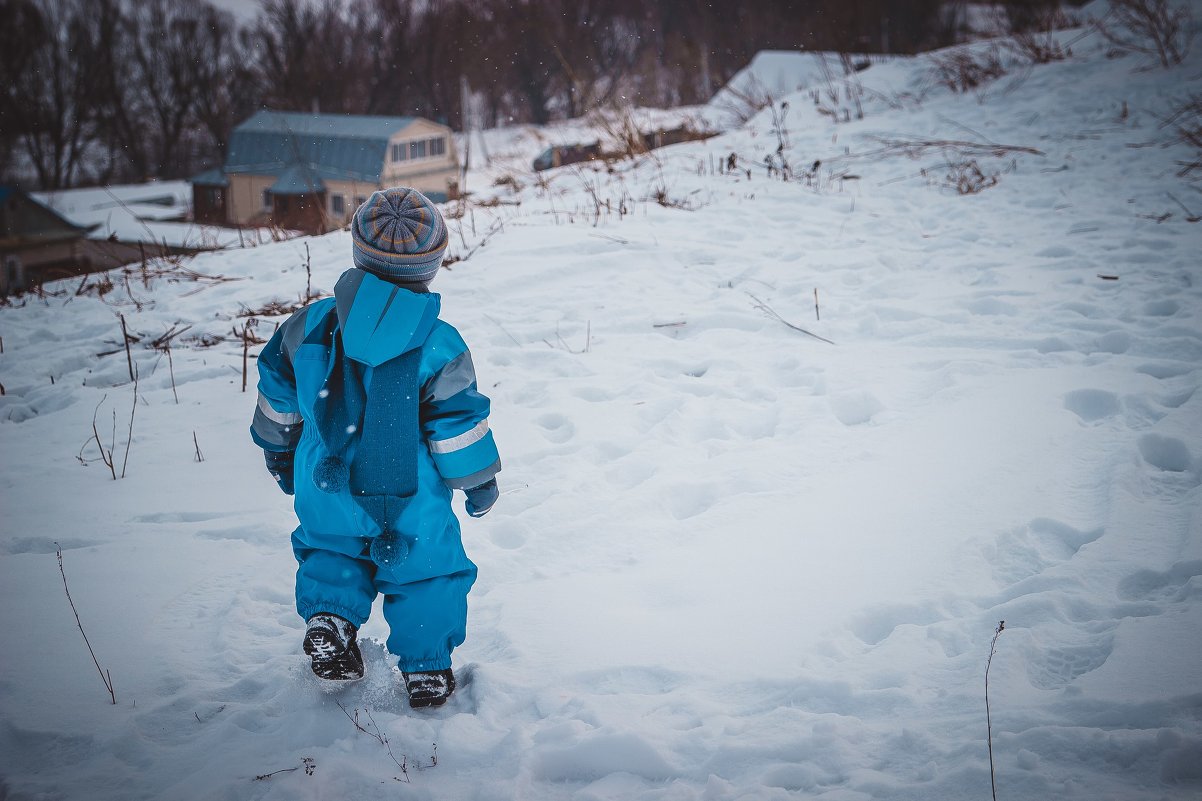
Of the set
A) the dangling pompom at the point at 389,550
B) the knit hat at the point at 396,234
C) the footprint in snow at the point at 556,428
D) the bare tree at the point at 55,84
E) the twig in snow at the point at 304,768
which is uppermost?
the bare tree at the point at 55,84

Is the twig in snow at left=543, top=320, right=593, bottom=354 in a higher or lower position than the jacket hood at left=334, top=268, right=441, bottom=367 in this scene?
lower

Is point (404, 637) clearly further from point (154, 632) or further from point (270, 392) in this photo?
point (154, 632)

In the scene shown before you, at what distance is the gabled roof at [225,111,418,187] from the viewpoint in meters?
21.0

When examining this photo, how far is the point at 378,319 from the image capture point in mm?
1850

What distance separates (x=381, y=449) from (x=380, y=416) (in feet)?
0.28

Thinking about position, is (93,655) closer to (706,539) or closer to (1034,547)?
(706,539)

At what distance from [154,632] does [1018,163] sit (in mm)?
7691

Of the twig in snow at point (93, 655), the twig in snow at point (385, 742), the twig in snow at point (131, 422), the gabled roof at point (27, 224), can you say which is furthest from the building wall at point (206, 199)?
the twig in snow at point (385, 742)

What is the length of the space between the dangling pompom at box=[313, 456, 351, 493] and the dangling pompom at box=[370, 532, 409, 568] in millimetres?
180

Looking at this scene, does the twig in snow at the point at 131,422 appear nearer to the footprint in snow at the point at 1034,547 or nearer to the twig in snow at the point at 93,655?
the twig in snow at the point at 93,655

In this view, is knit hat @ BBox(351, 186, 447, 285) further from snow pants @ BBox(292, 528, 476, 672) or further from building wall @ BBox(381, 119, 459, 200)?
building wall @ BBox(381, 119, 459, 200)

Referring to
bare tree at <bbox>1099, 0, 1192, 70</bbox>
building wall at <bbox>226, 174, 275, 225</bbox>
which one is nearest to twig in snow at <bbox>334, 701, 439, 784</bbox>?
bare tree at <bbox>1099, 0, 1192, 70</bbox>

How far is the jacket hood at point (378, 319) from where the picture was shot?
184cm

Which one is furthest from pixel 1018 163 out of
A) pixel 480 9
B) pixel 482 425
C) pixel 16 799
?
pixel 480 9
